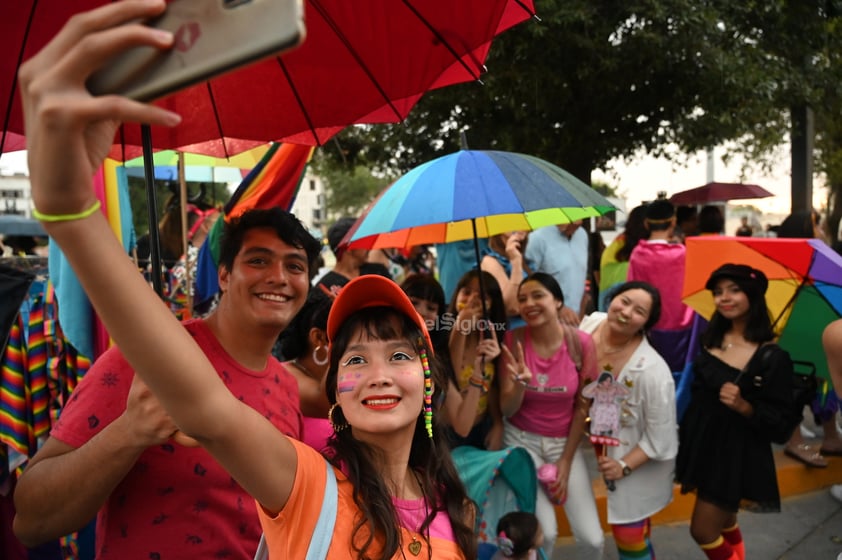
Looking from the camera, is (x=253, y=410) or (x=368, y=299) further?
(x=368, y=299)

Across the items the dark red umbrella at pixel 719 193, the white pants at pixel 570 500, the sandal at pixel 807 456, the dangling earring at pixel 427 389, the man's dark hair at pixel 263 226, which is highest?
the dark red umbrella at pixel 719 193

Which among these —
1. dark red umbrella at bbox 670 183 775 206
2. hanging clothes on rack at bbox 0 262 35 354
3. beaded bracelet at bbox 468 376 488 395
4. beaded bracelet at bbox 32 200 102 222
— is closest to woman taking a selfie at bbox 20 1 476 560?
beaded bracelet at bbox 32 200 102 222

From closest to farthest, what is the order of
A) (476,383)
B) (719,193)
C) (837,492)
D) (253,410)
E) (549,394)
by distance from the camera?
1. (253,410)
2. (476,383)
3. (549,394)
4. (837,492)
5. (719,193)

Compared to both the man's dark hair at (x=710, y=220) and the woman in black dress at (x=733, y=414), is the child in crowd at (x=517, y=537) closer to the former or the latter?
the woman in black dress at (x=733, y=414)

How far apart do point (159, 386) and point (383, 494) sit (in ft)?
2.55

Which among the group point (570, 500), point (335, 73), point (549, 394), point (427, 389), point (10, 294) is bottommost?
point (570, 500)

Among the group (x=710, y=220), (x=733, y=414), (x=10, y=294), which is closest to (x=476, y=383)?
(x=733, y=414)

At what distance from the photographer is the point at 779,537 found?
16.4 ft

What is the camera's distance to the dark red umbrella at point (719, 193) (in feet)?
30.0

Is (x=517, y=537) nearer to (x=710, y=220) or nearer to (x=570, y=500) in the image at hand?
(x=570, y=500)

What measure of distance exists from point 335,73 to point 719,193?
8176 mm

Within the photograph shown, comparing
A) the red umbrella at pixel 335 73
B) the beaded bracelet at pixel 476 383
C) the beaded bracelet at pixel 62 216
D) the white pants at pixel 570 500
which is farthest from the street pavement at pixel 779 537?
the beaded bracelet at pixel 62 216

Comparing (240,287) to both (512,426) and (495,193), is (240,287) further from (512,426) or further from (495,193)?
(512,426)

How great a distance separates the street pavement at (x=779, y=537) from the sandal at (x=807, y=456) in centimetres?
33
